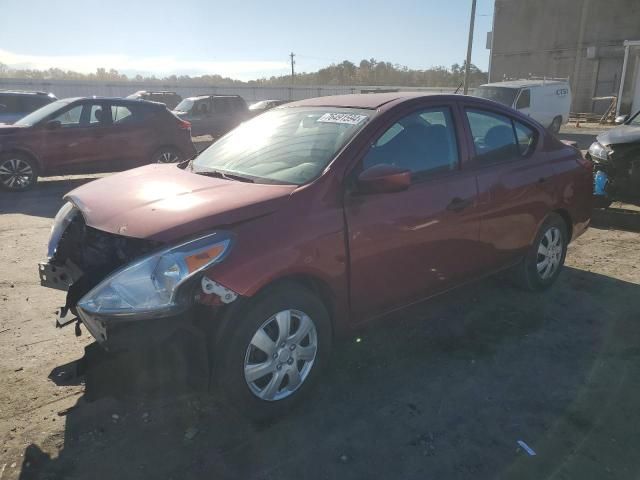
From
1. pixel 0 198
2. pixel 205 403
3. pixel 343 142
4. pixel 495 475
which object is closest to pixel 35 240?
pixel 0 198

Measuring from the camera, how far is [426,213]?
132 inches

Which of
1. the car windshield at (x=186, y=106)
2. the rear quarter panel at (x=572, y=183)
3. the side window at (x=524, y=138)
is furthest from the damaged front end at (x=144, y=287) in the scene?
the car windshield at (x=186, y=106)

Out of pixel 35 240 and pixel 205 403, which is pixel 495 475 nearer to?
pixel 205 403

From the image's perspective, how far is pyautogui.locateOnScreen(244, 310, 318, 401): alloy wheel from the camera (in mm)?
2701

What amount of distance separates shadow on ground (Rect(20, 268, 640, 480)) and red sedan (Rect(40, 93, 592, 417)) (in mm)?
224

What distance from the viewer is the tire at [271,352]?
2568mm

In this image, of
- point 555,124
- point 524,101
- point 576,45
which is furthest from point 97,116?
point 576,45

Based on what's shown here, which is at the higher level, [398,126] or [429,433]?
[398,126]

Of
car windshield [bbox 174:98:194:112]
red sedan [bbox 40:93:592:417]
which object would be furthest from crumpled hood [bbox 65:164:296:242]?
car windshield [bbox 174:98:194:112]

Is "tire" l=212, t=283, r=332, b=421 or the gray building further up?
the gray building

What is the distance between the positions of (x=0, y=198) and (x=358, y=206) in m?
8.35

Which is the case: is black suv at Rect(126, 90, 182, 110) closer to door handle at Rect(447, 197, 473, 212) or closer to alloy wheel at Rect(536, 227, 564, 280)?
alloy wheel at Rect(536, 227, 564, 280)

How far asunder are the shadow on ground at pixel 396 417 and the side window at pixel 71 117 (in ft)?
25.5

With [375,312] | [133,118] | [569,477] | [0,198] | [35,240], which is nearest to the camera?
[569,477]
